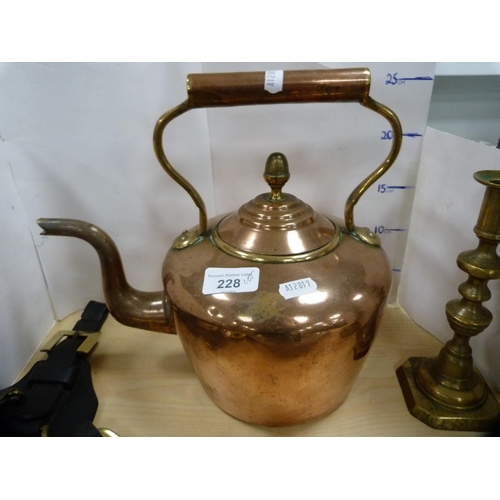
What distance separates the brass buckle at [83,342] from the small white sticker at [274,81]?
568 millimetres

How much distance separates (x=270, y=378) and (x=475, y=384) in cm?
36

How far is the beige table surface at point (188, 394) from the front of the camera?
592 millimetres

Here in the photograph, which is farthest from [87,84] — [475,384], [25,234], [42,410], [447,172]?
[475,384]

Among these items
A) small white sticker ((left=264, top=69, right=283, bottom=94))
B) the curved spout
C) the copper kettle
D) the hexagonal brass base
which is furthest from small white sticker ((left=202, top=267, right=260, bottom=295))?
the hexagonal brass base

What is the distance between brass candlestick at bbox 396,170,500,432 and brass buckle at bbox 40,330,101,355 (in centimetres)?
58

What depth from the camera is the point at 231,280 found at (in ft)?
1.59

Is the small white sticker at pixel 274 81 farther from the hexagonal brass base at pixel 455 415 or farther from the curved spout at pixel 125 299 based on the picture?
the hexagonal brass base at pixel 455 415

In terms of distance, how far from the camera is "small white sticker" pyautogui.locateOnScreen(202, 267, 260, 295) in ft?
1.56

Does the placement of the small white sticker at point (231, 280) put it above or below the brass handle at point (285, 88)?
below

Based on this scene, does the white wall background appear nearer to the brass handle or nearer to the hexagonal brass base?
the brass handle

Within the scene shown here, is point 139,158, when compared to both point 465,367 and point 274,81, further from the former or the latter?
point 465,367

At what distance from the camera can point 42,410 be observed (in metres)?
0.59

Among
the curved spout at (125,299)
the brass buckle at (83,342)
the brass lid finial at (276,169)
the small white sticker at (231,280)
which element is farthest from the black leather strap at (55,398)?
the brass lid finial at (276,169)

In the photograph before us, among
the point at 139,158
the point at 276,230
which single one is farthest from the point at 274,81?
the point at 139,158
